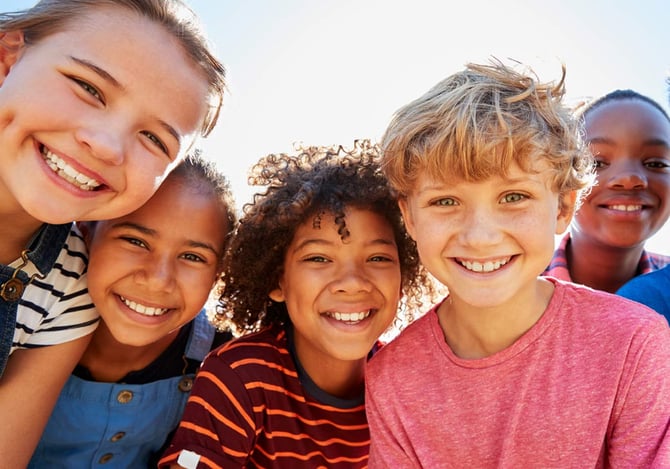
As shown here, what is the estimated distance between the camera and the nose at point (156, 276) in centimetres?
246

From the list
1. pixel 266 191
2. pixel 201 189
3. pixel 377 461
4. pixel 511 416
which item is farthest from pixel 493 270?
pixel 201 189

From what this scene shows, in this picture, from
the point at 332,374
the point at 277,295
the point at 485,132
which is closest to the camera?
the point at 485,132

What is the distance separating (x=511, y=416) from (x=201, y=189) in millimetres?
1641

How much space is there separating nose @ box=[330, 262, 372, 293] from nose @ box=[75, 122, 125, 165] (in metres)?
0.98

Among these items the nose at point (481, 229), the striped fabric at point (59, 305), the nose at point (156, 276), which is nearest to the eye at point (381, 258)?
the nose at point (481, 229)

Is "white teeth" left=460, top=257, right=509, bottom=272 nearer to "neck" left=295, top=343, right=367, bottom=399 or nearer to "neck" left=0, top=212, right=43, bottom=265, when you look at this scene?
"neck" left=295, top=343, right=367, bottom=399

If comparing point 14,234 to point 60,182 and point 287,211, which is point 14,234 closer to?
point 60,182

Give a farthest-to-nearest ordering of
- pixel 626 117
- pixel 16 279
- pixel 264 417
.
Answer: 1. pixel 626 117
2. pixel 264 417
3. pixel 16 279

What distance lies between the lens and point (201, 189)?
268 cm

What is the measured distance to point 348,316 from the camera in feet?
8.13

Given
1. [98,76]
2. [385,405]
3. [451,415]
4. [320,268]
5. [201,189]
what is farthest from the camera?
[201,189]

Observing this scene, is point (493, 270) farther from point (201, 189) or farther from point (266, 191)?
point (201, 189)

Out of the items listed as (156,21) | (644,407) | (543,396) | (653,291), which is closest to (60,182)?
(156,21)

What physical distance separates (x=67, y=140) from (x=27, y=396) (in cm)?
108
